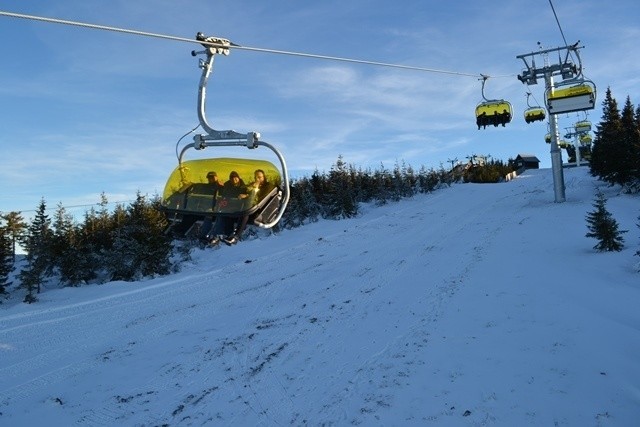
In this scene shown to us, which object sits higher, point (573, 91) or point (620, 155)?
point (573, 91)

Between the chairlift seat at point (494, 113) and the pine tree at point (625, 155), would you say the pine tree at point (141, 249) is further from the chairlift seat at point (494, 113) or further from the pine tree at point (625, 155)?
the pine tree at point (625, 155)

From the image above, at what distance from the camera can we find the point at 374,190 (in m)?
29.8

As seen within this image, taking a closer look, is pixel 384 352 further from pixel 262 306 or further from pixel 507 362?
pixel 262 306

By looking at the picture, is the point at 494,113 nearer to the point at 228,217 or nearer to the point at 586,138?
the point at 228,217

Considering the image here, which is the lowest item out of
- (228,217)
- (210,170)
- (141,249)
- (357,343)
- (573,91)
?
(357,343)

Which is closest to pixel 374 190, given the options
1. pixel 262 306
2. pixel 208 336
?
pixel 262 306

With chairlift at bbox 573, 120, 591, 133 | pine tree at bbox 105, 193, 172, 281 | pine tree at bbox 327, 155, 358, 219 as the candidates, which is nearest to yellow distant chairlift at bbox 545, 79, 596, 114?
pine tree at bbox 327, 155, 358, 219

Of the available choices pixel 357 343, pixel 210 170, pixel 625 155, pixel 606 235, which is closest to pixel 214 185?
pixel 210 170

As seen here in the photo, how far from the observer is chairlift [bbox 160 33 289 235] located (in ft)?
17.0

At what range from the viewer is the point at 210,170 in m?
5.90

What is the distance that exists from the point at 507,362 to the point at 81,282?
64.1ft

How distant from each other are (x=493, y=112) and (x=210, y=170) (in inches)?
582

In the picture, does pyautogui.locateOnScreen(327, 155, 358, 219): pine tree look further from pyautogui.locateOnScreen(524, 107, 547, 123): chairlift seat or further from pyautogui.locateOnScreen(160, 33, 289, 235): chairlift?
pyautogui.locateOnScreen(160, 33, 289, 235): chairlift

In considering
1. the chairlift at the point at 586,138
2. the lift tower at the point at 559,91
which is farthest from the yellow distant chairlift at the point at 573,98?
the chairlift at the point at 586,138
